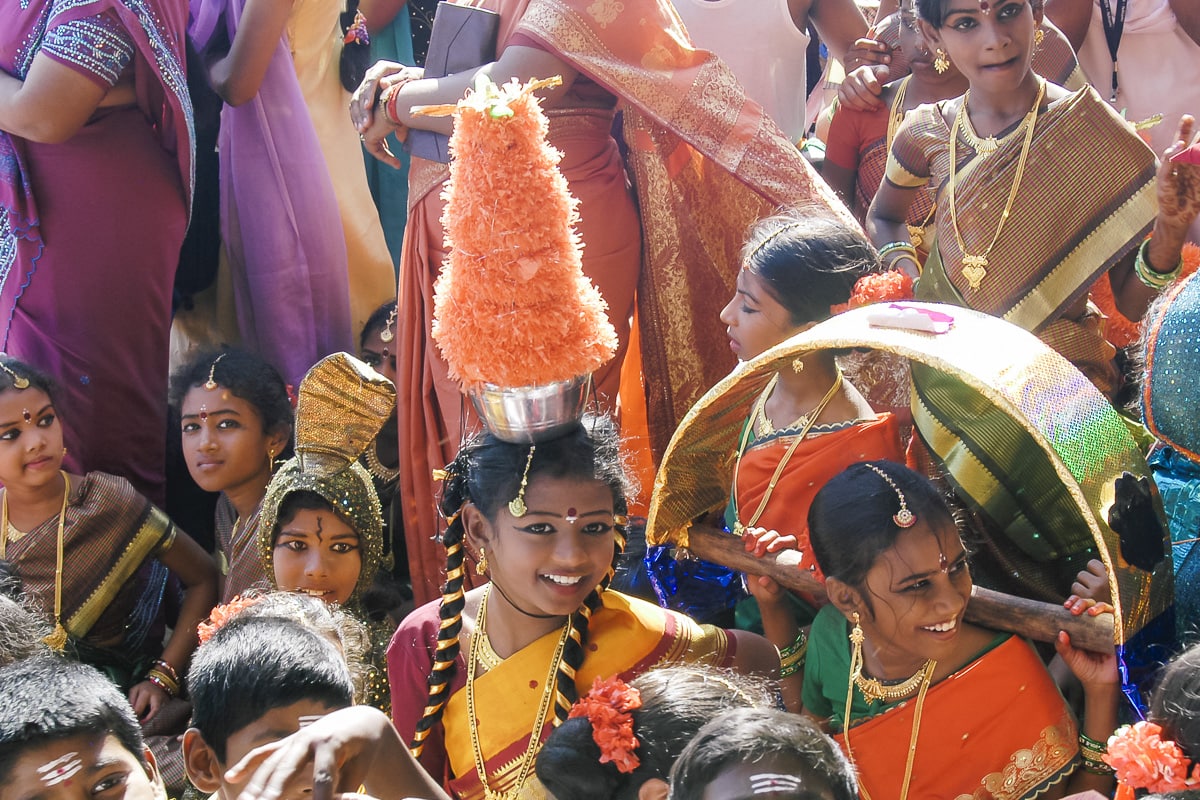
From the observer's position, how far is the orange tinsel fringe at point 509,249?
7.67ft

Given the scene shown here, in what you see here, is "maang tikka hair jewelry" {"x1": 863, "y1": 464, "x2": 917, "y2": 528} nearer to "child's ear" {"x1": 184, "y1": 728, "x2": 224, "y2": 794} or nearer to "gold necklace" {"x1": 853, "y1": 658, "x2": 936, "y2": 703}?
"gold necklace" {"x1": 853, "y1": 658, "x2": 936, "y2": 703}

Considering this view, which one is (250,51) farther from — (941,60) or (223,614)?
(941,60)

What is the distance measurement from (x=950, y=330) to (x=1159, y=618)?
0.62 m

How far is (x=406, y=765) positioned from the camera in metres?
2.14

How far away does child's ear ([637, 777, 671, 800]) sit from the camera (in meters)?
2.17

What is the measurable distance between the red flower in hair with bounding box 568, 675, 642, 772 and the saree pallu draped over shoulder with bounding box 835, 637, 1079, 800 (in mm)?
588

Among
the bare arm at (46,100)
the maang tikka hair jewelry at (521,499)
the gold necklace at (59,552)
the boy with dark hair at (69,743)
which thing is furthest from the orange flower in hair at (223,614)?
the bare arm at (46,100)

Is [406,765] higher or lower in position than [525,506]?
lower

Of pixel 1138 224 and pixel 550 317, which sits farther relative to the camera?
pixel 1138 224

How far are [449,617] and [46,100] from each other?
7.15 ft

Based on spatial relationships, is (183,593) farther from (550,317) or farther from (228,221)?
(550,317)

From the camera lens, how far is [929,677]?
250 cm

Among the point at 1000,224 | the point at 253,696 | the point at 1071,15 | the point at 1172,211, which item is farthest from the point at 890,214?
the point at 253,696

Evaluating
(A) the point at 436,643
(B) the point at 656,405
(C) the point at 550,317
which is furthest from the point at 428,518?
(C) the point at 550,317
